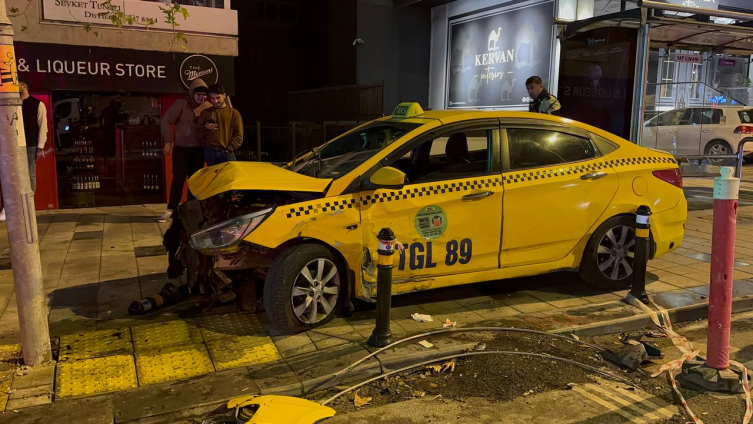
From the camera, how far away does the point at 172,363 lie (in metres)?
4.22

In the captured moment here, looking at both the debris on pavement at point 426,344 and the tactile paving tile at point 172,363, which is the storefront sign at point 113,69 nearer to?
the tactile paving tile at point 172,363

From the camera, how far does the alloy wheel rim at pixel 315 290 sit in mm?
4648

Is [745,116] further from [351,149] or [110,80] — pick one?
[110,80]

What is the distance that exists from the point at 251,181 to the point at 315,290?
1.00m

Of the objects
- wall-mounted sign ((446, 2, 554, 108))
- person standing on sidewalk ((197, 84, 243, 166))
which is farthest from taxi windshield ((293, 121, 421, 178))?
wall-mounted sign ((446, 2, 554, 108))

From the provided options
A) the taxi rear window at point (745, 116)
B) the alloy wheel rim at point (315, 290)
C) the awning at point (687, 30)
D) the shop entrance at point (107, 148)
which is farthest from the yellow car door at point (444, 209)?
the taxi rear window at point (745, 116)

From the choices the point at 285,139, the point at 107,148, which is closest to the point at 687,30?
the point at 285,139

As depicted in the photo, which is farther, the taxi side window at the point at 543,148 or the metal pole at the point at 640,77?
the metal pole at the point at 640,77

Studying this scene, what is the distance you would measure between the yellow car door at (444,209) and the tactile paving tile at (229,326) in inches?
44.6

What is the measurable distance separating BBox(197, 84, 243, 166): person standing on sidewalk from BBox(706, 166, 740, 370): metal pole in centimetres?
590

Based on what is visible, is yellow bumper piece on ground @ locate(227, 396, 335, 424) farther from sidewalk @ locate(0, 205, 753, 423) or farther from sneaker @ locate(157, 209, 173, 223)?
sneaker @ locate(157, 209, 173, 223)

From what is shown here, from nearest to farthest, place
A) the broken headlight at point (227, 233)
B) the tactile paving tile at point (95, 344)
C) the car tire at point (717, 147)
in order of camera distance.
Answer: the tactile paving tile at point (95, 344) < the broken headlight at point (227, 233) < the car tire at point (717, 147)

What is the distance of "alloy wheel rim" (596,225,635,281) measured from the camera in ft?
18.9

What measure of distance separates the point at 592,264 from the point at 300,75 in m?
22.7
